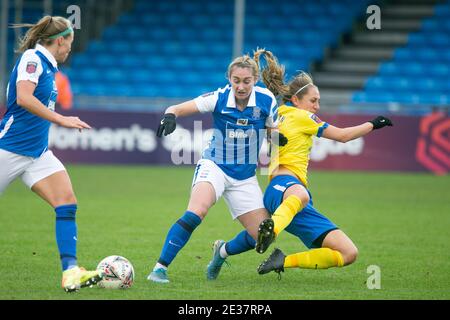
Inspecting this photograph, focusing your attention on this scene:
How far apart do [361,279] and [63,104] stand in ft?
42.8

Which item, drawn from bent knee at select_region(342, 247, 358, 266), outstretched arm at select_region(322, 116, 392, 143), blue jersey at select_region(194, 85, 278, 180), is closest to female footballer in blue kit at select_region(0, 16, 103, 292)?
blue jersey at select_region(194, 85, 278, 180)

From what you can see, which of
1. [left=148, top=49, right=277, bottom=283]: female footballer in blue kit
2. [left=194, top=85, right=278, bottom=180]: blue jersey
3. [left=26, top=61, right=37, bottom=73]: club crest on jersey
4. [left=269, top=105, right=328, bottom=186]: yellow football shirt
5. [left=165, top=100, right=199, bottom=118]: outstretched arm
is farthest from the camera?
[left=269, top=105, right=328, bottom=186]: yellow football shirt

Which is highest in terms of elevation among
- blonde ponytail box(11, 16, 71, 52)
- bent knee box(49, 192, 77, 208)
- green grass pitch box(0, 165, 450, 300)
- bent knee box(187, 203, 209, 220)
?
blonde ponytail box(11, 16, 71, 52)

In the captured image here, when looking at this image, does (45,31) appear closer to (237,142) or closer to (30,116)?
(30,116)

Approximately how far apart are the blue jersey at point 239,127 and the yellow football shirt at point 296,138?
0.62 feet

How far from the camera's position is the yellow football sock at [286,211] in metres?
6.61

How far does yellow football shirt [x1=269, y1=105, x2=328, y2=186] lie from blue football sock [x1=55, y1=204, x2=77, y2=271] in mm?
1787

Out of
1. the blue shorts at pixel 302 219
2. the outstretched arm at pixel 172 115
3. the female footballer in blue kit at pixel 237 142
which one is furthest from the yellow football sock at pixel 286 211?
the outstretched arm at pixel 172 115

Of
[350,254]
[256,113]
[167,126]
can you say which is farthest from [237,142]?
[350,254]

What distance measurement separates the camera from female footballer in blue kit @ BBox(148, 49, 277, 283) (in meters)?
6.87

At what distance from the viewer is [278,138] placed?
706 cm

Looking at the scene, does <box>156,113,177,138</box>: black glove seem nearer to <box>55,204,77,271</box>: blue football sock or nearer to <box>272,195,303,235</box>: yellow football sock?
<box>55,204,77,271</box>: blue football sock

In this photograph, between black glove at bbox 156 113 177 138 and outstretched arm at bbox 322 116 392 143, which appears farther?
outstretched arm at bbox 322 116 392 143
